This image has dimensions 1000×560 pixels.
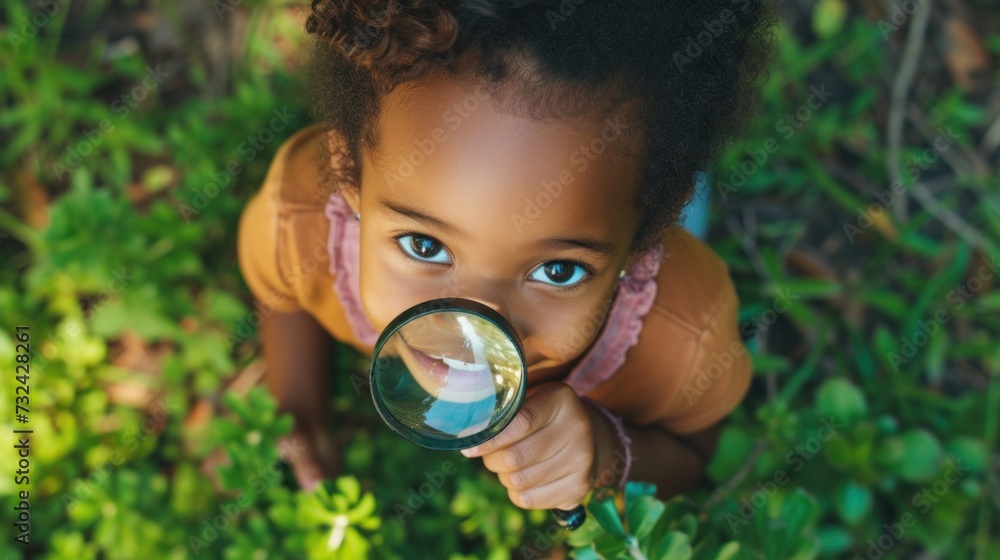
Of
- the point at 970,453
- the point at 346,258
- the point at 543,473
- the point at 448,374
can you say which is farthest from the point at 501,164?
the point at 970,453

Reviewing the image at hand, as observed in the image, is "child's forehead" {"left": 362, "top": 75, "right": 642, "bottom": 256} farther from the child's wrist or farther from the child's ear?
the child's wrist

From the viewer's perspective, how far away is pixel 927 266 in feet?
9.55

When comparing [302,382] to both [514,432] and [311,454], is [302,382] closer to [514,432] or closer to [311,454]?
[311,454]

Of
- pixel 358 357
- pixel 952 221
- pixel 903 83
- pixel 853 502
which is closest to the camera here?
pixel 853 502

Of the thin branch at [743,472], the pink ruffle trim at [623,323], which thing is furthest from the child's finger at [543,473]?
the thin branch at [743,472]

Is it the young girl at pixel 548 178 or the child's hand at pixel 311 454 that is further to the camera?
the child's hand at pixel 311 454

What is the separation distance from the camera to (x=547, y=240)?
4.28 ft

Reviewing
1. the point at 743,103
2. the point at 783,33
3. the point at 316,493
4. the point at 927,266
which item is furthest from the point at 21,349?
the point at 927,266

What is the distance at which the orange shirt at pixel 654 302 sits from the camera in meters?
1.83

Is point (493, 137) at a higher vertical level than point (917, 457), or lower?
higher

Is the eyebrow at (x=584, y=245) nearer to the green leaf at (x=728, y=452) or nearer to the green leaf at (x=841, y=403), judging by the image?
the green leaf at (x=728, y=452)

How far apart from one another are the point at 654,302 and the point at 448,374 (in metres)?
0.60

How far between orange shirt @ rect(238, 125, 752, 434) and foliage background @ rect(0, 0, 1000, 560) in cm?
26

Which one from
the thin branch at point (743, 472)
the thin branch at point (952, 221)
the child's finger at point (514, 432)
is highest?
the thin branch at point (952, 221)
